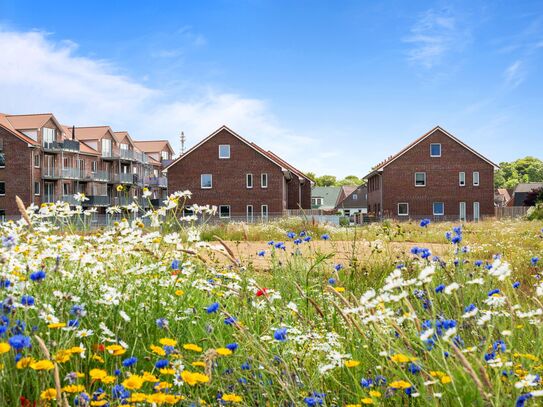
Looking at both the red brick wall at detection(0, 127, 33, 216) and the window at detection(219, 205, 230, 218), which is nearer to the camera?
the window at detection(219, 205, 230, 218)

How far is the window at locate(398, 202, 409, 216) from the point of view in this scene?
54.7 m

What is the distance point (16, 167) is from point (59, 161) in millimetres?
5461

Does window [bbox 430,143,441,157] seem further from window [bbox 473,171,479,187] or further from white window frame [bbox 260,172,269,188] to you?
white window frame [bbox 260,172,269,188]

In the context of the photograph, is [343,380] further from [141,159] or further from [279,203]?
[141,159]

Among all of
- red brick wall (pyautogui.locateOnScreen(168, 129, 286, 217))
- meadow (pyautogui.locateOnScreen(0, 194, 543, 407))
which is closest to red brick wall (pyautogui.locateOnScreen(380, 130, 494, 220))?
red brick wall (pyautogui.locateOnScreen(168, 129, 286, 217))

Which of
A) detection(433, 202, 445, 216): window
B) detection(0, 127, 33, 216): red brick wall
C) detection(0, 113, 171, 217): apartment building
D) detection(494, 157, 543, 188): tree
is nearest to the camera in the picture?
detection(433, 202, 445, 216): window

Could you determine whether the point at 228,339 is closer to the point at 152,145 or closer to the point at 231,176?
the point at 231,176

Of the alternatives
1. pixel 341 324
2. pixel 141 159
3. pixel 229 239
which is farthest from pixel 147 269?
pixel 141 159

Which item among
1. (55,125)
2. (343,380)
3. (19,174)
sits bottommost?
(343,380)

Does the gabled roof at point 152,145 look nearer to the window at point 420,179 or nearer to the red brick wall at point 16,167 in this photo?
the red brick wall at point 16,167

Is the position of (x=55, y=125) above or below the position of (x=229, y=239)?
above

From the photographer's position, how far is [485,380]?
2096 mm

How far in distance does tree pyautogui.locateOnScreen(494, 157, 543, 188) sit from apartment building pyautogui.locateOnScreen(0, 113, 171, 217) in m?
101

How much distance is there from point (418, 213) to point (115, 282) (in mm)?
51402
